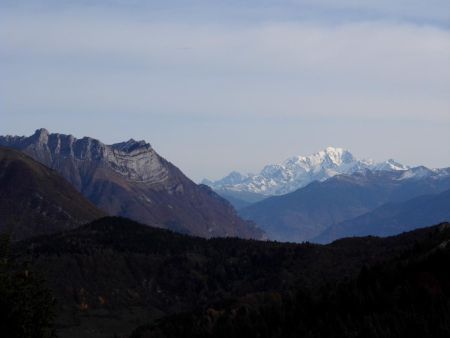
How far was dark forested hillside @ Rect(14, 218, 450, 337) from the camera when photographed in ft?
502

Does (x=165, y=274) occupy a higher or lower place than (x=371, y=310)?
higher

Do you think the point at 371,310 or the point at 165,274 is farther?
the point at 165,274

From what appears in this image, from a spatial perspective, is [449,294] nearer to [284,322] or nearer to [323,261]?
[284,322]

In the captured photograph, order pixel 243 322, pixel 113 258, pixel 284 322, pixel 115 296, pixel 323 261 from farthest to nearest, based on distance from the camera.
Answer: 1. pixel 113 258
2. pixel 115 296
3. pixel 323 261
4. pixel 243 322
5. pixel 284 322

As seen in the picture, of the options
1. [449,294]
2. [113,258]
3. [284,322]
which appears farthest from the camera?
[113,258]

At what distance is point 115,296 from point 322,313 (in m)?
129

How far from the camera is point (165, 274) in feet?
614

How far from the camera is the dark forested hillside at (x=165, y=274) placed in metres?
153

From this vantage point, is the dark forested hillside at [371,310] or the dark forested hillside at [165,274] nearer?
the dark forested hillside at [371,310]

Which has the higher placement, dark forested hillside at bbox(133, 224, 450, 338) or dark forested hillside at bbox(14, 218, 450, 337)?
dark forested hillside at bbox(14, 218, 450, 337)

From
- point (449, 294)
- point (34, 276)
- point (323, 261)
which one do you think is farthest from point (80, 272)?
point (449, 294)

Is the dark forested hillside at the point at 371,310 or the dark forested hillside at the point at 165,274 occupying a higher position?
the dark forested hillside at the point at 165,274

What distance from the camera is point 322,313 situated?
50.2 metres

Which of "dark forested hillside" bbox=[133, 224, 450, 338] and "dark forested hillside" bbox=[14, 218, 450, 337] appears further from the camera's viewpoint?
"dark forested hillside" bbox=[14, 218, 450, 337]
